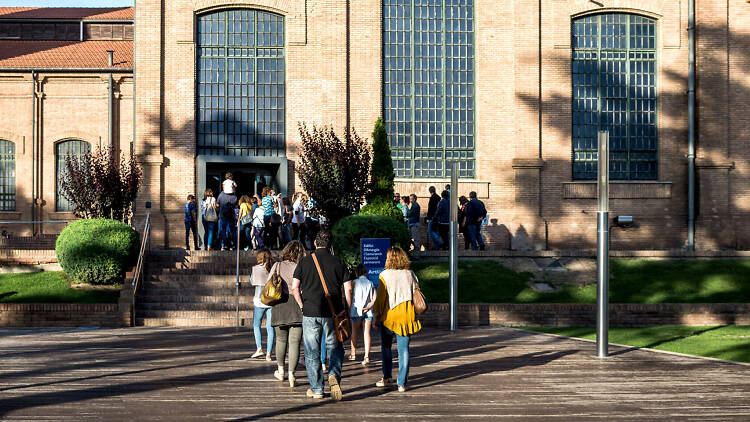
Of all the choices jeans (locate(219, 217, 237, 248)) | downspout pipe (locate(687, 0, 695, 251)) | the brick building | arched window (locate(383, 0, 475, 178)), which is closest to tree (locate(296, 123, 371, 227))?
jeans (locate(219, 217, 237, 248))

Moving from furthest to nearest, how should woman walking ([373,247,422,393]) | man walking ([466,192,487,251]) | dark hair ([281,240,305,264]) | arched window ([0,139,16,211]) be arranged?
arched window ([0,139,16,211])
man walking ([466,192,487,251])
dark hair ([281,240,305,264])
woman walking ([373,247,422,393])

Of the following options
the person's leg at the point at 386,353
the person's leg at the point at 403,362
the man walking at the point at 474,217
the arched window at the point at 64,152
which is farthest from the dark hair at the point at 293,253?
the arched window at the point at 64,152

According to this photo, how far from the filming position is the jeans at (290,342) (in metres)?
10.2

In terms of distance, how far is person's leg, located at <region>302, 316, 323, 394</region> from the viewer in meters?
9.49

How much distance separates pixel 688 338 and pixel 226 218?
12.6m

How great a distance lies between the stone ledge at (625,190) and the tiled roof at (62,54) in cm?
1788

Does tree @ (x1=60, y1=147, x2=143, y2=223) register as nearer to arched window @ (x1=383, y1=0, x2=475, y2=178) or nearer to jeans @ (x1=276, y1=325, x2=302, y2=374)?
arched window @ (x1=383, y1=0, x2=475, y2=178)

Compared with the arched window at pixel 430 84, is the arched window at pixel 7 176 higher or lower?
lower

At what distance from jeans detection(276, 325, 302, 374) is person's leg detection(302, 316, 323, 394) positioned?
1.98 ft

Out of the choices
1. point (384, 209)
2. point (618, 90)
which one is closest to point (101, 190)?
point (384, 209)

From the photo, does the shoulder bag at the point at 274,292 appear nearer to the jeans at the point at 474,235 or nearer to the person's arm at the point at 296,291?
the person's arm at the point at 296,291

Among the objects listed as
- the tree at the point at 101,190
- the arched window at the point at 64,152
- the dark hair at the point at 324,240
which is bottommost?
the dark hair at the point at 324,240

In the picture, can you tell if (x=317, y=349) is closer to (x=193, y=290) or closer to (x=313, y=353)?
(x=313, y=353)

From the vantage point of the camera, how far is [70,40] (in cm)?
3753
